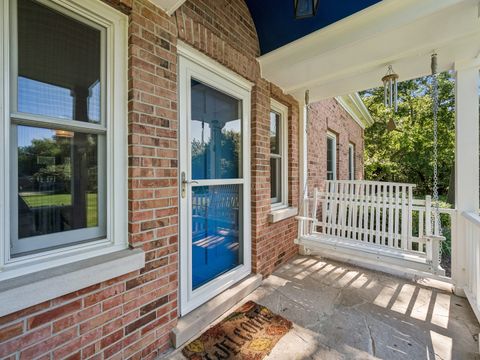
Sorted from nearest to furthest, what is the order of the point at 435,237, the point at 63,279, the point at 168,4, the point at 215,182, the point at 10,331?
the point at 10,331
the point at 63,279
the point at 168,4
the point at 435,237
the point at 215,182

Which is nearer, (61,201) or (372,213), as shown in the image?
(61,201)

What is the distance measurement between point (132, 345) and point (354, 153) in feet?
27.9

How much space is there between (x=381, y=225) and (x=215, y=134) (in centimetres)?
229

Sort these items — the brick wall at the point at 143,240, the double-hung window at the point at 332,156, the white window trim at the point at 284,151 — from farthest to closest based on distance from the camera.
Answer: the double-hung window at the point at 332,156 → the white window trim at the point at 284,151 → the brick wall at the point at 143,240

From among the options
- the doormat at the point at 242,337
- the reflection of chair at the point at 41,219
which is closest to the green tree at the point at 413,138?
the doormat at the point at 242,337

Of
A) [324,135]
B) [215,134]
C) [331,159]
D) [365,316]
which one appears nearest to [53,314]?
[215,134]

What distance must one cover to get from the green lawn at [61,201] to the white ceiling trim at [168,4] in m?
1.42

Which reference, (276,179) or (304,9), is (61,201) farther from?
(276,179)

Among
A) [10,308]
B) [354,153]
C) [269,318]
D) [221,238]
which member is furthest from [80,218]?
[354,153]

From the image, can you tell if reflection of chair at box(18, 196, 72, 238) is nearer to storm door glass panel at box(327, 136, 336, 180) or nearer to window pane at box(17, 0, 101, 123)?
window pane at box(17, 0, 101, 123)

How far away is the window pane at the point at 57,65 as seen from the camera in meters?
1.27

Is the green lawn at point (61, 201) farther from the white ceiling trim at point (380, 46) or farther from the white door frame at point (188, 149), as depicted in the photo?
the white ceiling trim at point (380, 46)

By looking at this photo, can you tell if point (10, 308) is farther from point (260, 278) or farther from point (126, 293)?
point (260, 278)

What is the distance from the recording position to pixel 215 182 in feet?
Answer: 7.80
